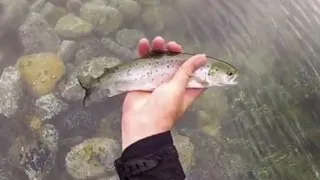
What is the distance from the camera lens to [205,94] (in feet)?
7.02

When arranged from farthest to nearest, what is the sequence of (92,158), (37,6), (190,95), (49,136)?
(37,6)
(49,136)
(92,158)
(190,95)

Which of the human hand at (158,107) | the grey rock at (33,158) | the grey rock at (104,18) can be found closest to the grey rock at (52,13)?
the grey rock at (104,18)

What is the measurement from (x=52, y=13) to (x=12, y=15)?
17cm

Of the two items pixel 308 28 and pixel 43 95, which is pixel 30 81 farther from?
pixel 308 28

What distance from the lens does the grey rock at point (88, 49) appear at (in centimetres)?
223

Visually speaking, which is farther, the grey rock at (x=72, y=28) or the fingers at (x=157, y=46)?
the grey rock at (x=72, y=28)

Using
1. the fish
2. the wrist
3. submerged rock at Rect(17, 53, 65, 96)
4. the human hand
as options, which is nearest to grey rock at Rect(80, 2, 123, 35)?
submerged rock at Rect(17, 53, 65, 96)

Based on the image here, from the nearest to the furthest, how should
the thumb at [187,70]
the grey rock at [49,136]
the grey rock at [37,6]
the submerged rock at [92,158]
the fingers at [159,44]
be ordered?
the thumb at [187,70] < the fingers at [159,44] < the submerged rock at [92,158] < the grey rock at [49,136] < the grey rock at [37,6]

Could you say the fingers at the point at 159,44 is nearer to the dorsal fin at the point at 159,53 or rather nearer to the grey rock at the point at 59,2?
the dorsal fin at the point at 159,53

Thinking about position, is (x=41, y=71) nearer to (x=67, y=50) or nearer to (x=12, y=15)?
(x=67, y=50)

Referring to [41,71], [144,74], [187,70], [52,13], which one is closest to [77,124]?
[41,71]

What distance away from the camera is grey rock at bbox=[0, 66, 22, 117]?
2139mm

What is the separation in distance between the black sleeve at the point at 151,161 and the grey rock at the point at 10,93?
136 cm

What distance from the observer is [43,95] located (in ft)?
7.07
